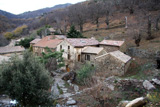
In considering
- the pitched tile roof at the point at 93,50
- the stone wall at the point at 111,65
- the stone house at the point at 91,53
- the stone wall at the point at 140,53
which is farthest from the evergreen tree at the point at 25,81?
the stone wall at the point at 140,53

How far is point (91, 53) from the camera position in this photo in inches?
931

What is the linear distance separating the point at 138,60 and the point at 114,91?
12.9 meters

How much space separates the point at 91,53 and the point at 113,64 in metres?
6.22

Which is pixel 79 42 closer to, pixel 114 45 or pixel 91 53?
pixel 91 53

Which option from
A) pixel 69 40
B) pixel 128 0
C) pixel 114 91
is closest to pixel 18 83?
pixel 114 91

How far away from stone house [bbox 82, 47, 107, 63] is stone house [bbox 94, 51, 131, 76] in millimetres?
3537

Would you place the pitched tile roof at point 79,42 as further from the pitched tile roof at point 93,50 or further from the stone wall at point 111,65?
the stone wall at point 111,65

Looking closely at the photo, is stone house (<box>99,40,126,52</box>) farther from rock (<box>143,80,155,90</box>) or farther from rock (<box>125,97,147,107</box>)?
rock (<box>125,97,147,107</box>)

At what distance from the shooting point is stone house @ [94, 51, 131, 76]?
58.5 ft

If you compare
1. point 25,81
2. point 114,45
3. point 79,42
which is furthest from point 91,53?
point 25,81

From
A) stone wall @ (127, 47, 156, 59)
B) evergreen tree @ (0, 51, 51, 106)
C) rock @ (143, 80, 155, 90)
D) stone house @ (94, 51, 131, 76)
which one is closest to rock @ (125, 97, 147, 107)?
rock @ (143, 80, 155, 90)

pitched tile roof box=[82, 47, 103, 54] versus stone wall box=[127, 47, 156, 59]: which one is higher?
pitched tile roof box=[82, 47, 103, 54]

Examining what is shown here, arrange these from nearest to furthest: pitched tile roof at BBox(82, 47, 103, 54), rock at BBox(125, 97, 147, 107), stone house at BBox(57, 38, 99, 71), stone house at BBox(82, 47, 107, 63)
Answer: rock at BBox(125, 97, 147, 107)
stone house at BBox(82, 47, 107, 63)
pitched tile roof at BBox(82, 47, 103, 54)
stone house at BBox(57, 38, 99, 71)

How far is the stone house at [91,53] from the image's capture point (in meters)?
23.1
